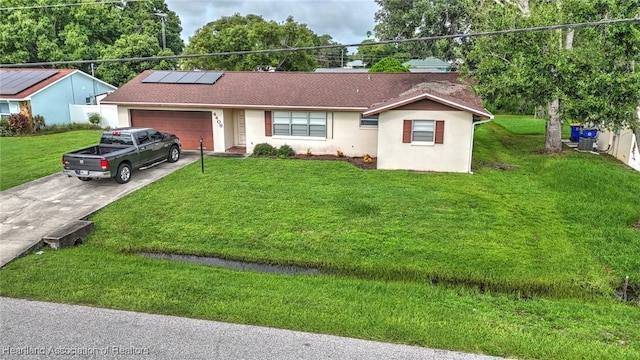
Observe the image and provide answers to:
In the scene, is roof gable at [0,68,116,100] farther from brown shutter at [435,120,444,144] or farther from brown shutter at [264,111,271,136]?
brown shutter at [435,120,444,144]

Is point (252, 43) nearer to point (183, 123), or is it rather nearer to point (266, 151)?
point (183, 123)

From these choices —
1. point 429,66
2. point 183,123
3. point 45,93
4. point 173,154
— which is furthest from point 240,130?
point 429,66

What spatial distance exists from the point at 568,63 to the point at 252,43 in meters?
27.2

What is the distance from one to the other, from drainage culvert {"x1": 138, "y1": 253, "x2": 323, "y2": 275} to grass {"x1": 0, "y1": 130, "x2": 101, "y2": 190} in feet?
26.8

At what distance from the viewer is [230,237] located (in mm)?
10789

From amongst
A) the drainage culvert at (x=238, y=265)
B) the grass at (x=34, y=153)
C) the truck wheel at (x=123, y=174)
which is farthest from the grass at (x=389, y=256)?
the grass at (x=34, y=153)

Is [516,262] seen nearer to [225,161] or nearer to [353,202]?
[353,202]

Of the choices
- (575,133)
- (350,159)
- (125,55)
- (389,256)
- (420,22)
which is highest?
(420,22)

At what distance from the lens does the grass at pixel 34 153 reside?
15766 millimetres

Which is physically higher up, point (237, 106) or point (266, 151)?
point (237, 106)

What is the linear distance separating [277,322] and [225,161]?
39.2 feet

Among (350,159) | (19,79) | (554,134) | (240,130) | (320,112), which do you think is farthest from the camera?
(19,79)

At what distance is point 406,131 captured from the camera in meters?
16.2

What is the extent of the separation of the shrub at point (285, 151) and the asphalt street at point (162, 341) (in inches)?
486
